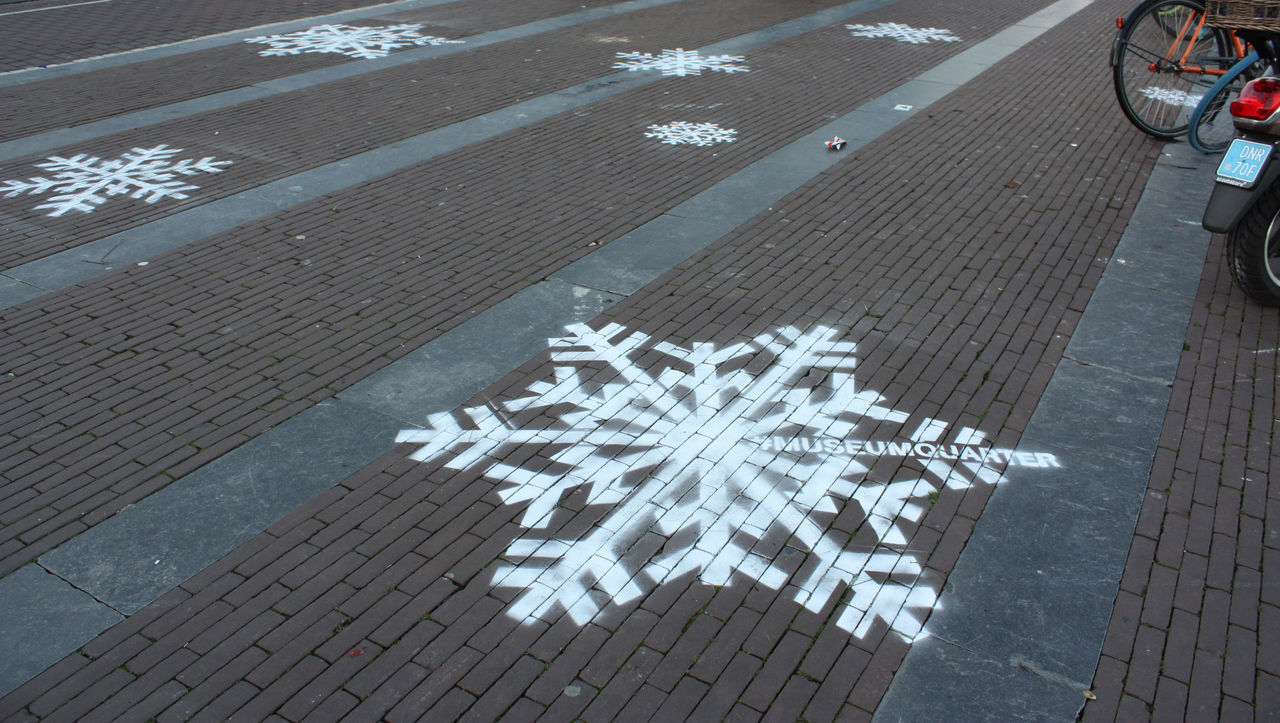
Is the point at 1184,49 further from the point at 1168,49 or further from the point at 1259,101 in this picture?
the point at 1259,101

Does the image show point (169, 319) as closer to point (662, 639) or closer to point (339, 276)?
point (339, 276)

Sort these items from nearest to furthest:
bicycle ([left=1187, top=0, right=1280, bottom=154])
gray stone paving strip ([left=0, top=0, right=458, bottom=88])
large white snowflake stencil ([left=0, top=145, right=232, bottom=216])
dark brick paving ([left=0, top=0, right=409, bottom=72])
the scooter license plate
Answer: the scooter license plate < bicycle ([left=1187, top=0, right=1280, bottom=154]) < large white snowflake stencil ([left=0, top=145, right=232, bottom=216]) < gray stone paving strip ([left=0, top=0, right=458, bottom=88]) < dark brick paving ([left=0, top=0, right=409, bottom=72])

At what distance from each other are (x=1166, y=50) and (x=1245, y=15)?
2.35 metres

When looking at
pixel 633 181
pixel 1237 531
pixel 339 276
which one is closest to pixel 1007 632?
pixel 1237 531

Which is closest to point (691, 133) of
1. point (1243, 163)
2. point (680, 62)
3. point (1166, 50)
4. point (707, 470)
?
point (680, 62)

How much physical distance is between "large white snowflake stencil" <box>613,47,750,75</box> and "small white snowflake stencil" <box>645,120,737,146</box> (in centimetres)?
A: 232

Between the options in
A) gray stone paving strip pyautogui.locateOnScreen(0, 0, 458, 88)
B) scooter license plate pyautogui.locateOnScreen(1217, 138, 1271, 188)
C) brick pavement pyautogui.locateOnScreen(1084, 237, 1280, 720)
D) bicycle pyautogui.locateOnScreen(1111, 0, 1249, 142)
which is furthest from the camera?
gray stone paving strip pyautogui.locateOnScreen(0, 0, 458, 88)

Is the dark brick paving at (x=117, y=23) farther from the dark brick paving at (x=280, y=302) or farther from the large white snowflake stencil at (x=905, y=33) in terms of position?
the large white snowflake stencil at (x=905, y=33)

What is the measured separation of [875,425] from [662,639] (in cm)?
179

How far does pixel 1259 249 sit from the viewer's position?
5.58 metres

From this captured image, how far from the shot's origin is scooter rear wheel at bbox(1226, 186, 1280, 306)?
18.1 ft

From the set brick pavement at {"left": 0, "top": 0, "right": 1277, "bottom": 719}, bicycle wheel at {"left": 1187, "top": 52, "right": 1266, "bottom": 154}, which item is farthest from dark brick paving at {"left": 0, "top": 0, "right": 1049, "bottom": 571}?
bicycle wheel at {"left": 1187, "top": 52, "right": 1266, "bottom": 154}

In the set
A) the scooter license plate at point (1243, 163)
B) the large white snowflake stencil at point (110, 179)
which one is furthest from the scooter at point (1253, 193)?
the large white snowflake stencil at point (110, 179)

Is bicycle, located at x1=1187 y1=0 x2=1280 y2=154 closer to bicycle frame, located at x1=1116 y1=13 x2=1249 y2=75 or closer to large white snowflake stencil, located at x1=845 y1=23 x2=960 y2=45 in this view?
bicycle frame, located at x1=1116 y1=13 x2=1249 y2=75
